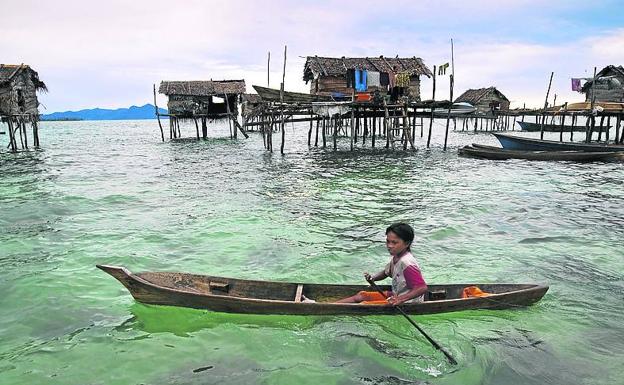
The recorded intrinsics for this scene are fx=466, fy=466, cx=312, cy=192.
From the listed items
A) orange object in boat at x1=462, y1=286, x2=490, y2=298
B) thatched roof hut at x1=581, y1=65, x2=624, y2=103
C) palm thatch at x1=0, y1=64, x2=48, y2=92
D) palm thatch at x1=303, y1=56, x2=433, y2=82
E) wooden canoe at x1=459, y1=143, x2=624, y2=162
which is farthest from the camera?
thatched roof hut at x1=581, y1=65, x2=624, y2=103

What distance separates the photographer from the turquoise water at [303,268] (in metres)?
4.94

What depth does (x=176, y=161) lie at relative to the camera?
24.1m

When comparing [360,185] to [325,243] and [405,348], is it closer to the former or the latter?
[325,243]

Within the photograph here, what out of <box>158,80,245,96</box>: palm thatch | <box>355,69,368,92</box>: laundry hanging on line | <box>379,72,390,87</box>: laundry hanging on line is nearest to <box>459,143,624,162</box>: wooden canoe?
<box>379,72,390,87</box>: laundry hanging on line

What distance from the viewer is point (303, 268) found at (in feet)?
26.3

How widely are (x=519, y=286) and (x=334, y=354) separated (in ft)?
8.59

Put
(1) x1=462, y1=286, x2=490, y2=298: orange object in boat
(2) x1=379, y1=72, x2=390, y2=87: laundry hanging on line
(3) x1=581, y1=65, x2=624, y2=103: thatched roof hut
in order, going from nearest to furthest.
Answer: (1) x1=462, y1=286, x2=490, y2=298: orange object in boat < (2) x1=379, y1=72, x2=390, y2=87: laundry hanging on line < (3) x1=581, y1=65, x2=624, y2=103: thatched roof hut

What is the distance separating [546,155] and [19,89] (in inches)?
1117

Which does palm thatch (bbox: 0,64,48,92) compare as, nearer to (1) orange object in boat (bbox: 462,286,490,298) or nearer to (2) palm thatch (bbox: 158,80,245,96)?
(2) palm thatch (bbox: 158,80,245,96)

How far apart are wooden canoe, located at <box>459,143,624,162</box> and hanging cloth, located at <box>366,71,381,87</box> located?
24.6ft

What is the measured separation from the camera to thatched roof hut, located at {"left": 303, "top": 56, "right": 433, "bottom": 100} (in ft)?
98.7

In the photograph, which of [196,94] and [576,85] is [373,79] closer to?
[196,94]

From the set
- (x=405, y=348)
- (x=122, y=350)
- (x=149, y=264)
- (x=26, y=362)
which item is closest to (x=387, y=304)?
(x=405, y=348)

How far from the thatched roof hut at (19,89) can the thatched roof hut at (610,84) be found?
3539 centimetres
